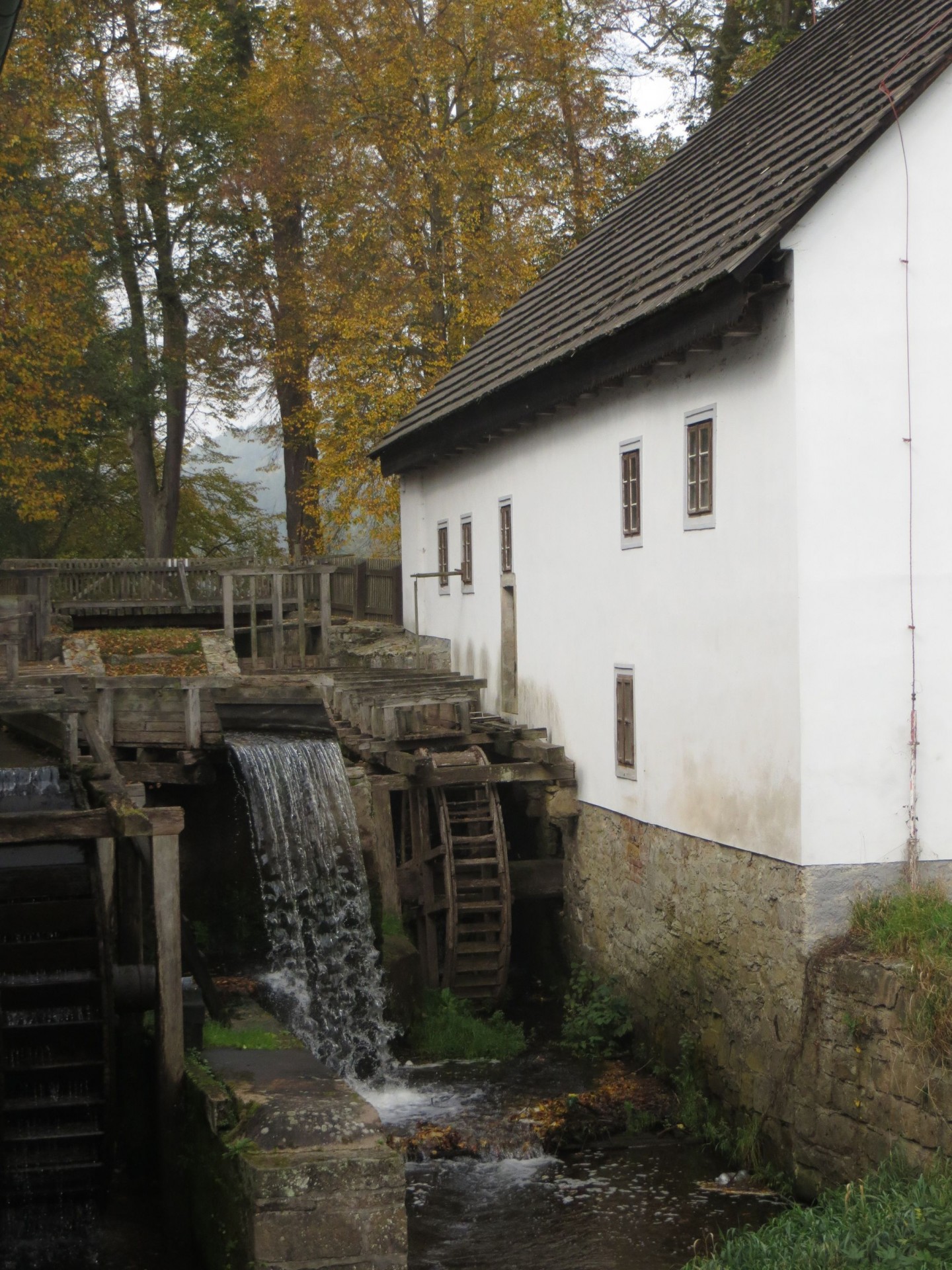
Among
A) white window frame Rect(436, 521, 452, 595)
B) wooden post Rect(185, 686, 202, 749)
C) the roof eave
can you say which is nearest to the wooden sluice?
wooden post Rect(185, 686, 202, 749)

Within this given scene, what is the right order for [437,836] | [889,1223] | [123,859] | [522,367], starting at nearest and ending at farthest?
[889,1223]
[123,859]
[522,367]
[437,836]

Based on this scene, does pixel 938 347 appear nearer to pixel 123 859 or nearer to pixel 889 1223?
pixel 889 1223

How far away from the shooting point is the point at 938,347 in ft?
35.2

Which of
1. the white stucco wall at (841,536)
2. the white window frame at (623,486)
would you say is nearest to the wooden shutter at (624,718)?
the white window frame at (623,486)

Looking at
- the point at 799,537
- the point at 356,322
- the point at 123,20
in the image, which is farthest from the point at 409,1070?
the point at 123,20

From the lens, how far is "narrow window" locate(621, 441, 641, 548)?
530 inches

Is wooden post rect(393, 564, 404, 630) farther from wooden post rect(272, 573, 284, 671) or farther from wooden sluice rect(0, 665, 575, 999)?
wooden sluice rect(0, 665, 575, 999)

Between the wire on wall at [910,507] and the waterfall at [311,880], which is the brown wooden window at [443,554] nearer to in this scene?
the waterfall at [311,880]

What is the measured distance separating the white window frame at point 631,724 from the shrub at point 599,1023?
207 centimetres

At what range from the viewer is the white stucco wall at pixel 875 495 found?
10500 millimetres

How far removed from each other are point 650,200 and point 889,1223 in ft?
40.1

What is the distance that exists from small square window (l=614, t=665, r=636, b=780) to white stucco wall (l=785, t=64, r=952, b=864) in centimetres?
321

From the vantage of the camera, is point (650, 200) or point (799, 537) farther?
point (650, 200)

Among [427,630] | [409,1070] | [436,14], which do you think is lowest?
[409,1070]
